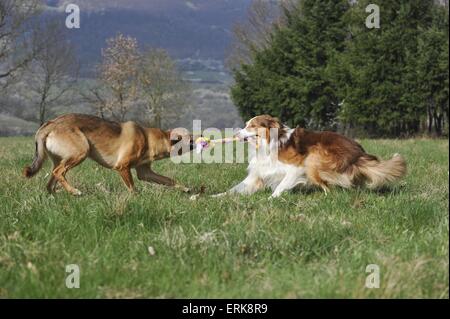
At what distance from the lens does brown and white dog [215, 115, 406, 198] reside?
713 cm

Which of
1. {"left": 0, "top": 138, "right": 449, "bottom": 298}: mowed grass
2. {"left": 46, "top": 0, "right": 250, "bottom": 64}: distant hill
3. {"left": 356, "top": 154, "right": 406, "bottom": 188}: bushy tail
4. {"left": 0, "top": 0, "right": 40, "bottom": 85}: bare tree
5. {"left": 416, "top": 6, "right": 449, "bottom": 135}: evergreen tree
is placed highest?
{"left": 46, "top": 0, "right": 250, "bottom": 64}: distant hill

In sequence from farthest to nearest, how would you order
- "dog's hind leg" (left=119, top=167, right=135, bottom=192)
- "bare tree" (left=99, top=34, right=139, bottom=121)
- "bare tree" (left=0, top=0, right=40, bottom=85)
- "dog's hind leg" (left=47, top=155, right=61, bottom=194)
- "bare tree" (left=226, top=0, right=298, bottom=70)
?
"bare tree" (left=226, top=0, right=298, bottom=70), "bare tree" (left=99, top=34, right=139, bottom=121), "bare tree" (left=0, top=0, right=40, bottom=85), "dog's hind leg" (left=119, top=167, right=135, bottom=192), "dog's hind leg" (left=47, top=155, right=61, bottom=194)

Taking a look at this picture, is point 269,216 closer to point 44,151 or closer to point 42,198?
point 42,198

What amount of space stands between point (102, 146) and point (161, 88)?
3483 centimetres

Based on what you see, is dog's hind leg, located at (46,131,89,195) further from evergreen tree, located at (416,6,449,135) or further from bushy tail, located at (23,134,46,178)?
evergreen tree, located at (416,6,449,135)

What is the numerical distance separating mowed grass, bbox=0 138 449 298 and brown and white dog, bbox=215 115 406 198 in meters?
1.05

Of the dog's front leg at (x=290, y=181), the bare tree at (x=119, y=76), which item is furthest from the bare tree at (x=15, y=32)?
the dog's front leg at (x=290, y=181)

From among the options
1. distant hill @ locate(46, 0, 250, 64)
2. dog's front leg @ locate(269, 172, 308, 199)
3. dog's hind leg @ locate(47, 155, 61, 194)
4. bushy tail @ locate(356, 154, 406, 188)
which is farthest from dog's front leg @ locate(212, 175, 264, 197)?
distant hill @ locate(46, 0, 250, 64)

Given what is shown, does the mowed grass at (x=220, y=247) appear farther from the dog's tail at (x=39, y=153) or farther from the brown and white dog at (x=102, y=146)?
the brown and white dog at (x=102, y=146)

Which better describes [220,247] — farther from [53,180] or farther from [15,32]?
[15,32]

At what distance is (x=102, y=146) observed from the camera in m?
7.14

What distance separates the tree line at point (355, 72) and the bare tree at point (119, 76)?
10.2 meters

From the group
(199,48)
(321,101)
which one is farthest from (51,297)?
(199,48)

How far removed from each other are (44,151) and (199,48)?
404 ft
